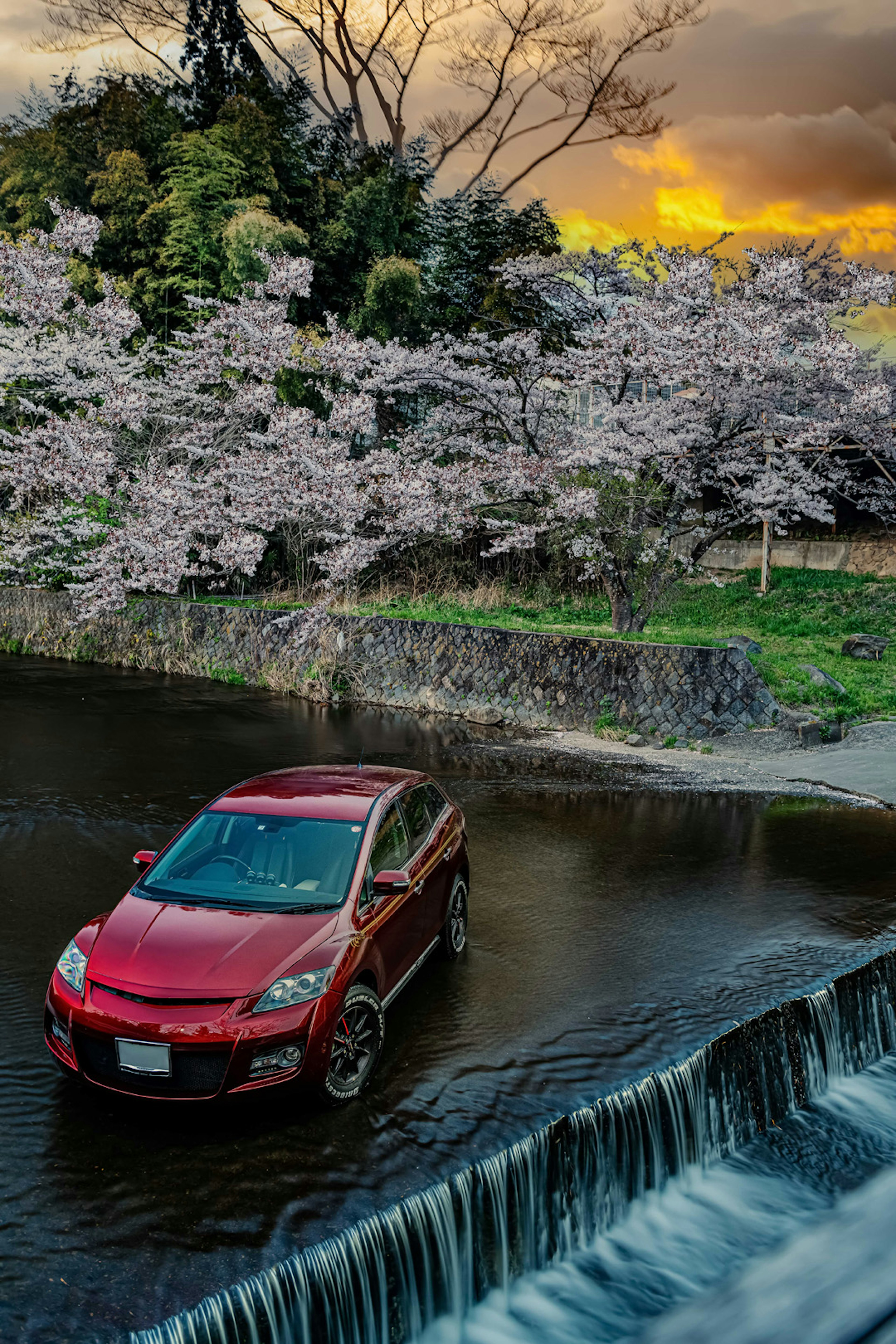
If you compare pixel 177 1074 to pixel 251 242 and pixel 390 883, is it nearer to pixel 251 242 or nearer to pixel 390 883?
pixel 390 883

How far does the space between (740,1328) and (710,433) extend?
15567mm

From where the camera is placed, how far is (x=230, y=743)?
1602 cm

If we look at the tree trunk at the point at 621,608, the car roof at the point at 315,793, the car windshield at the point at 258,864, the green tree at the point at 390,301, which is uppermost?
the green tree at the point at 390,301

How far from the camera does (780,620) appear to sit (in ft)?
74.4

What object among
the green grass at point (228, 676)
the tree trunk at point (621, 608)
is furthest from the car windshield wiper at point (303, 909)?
the green grass at point (228, 676)

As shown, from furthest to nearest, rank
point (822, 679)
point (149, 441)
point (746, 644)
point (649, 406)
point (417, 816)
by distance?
point (149, 441) → point (746, 644) → point (649, 406) → point (822, 679) → point (417, 816)

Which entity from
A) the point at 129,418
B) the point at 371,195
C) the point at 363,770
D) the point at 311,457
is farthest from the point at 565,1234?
the point at 371,195

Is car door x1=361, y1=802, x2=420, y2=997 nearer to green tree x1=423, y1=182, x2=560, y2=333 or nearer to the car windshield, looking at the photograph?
the car windshield

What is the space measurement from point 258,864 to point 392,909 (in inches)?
33.4

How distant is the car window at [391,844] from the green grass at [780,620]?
11.1m

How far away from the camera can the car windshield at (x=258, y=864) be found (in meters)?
5.64

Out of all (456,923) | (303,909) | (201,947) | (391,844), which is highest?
(391,844)

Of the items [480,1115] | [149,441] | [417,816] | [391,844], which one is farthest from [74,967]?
[149,441]

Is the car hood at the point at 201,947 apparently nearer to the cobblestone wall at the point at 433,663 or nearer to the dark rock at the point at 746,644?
the cobblestone wall at the point at 433,663
